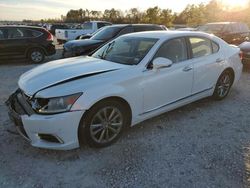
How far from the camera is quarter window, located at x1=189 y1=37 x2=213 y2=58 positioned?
15.7 ft

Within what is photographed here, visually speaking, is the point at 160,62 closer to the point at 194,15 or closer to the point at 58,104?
the point at 58,104

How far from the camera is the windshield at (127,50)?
4.21m

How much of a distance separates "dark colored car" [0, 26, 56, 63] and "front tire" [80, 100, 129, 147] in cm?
821

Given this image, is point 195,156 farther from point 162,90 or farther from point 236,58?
point 236,58

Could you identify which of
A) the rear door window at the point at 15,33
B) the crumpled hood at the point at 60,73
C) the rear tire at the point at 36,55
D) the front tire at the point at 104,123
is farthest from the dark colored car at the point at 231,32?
the front tire at the point at 104,123

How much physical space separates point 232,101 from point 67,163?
3.83 metres

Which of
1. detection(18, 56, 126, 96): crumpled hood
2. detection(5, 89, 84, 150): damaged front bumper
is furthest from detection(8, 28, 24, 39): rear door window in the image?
detection(5, 89, 84, 150): damaged front bumper

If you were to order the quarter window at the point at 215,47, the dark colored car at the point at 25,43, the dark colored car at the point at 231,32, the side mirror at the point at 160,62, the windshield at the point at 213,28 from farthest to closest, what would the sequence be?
the windshield at the point at 213,28 → the dark colored car at the point at 231,32 → the dark colored car at the point at 25,43 → the quarter window at the point at 215,47 → the side mirror at the point at 160,62

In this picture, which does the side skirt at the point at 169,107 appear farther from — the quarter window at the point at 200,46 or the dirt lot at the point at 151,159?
the quarter window at the point at 200,46

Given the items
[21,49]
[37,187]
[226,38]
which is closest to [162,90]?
[37,187]

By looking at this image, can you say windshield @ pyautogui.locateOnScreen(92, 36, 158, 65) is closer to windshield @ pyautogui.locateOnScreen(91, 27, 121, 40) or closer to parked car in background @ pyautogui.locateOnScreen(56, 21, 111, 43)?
windshield @ pyautogui.locateOnScreen(91, 27, 121, 40)

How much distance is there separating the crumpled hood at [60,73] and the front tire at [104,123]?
516 millimetres

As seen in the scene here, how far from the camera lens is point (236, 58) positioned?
5.72 metres

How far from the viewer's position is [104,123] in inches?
145
